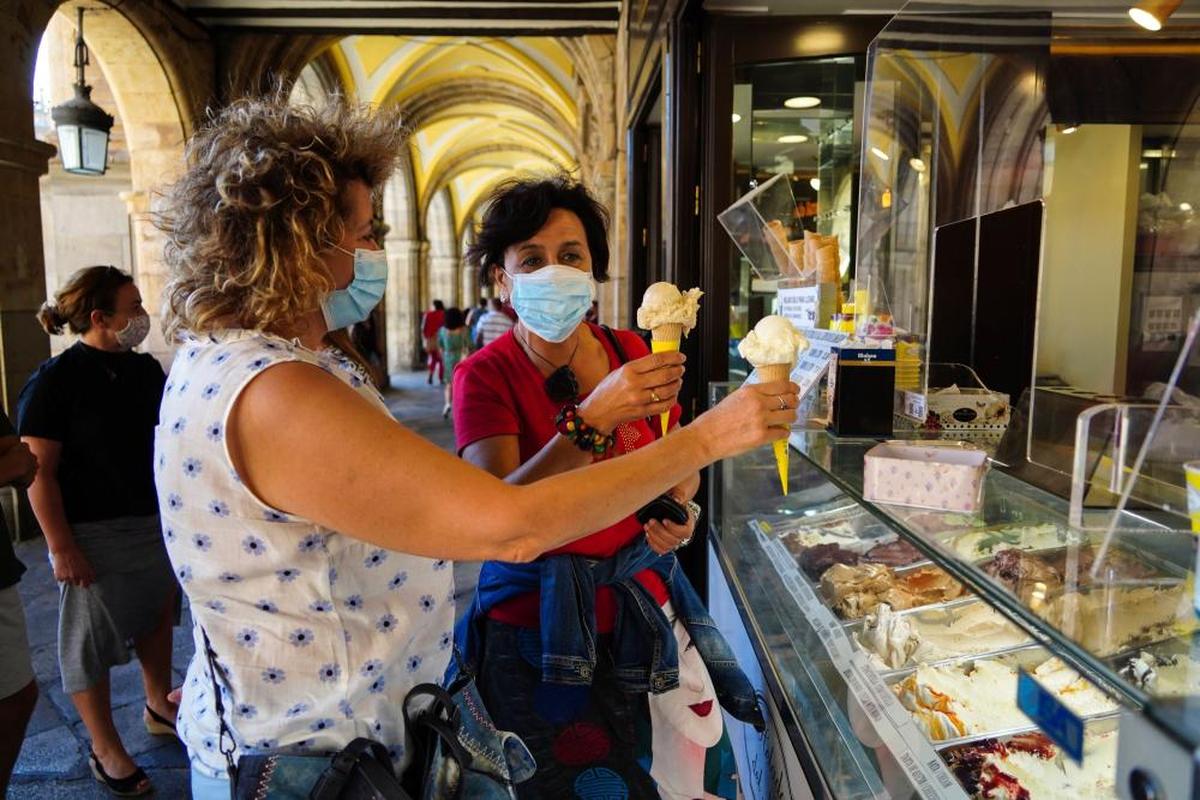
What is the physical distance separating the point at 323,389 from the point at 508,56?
637 inches

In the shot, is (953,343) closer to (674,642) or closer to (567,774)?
(674,642)

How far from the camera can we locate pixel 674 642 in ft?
6.18

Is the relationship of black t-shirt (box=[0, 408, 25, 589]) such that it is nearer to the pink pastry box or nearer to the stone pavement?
the stone pavement

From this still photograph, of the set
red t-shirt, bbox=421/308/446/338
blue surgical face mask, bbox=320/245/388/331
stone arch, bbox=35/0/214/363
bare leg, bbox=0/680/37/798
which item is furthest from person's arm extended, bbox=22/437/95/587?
red t-shirt, bbox=421/308/446/338

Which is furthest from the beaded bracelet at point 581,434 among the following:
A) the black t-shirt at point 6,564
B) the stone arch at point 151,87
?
the stone arch at point 151,87

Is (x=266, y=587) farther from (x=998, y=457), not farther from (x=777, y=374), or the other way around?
(x=998, y=457)

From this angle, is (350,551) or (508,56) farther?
(508,56)

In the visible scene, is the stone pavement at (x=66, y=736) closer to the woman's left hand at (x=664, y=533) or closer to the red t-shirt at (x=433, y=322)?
the woman's left hand at (x=664, y=533)

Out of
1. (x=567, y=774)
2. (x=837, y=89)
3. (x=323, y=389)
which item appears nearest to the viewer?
(x=323, y=389)

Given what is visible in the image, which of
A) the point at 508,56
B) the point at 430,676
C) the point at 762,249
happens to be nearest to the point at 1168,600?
the point at 430,676

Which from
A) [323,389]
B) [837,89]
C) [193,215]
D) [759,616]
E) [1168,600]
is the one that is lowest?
[759,616]

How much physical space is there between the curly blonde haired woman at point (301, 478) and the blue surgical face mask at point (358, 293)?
0.13ft

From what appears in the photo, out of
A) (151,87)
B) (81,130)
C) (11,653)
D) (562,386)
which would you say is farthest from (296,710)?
(151,87)

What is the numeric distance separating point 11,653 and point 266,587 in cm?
178
